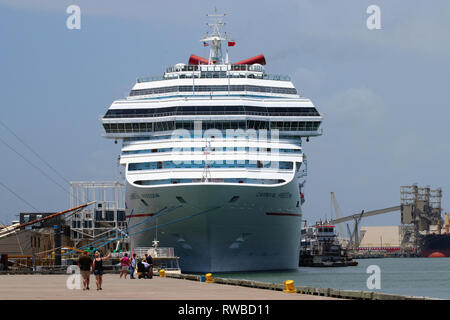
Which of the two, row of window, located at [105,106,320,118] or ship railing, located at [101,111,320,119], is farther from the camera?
Answer: row of window, located at [105,106,320,118]

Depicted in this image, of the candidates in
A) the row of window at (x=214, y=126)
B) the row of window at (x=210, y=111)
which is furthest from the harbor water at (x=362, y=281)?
the row of window at (x=210, y=111)

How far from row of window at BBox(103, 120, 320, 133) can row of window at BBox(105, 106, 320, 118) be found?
74cm

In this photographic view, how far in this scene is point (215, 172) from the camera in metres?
60.7

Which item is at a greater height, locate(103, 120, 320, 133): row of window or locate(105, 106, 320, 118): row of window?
locate(105, 106, 320, 118): row of window

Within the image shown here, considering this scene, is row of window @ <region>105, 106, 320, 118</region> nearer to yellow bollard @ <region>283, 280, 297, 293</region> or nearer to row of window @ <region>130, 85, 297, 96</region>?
row of window @ <region>130, 85, 297, 96</region>

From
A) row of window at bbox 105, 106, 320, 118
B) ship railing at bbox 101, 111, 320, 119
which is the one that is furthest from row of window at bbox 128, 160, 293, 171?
row of window at bbox 105, 106, 320, 118

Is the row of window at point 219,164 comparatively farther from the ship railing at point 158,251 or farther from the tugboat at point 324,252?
the tugboat at point 324,252

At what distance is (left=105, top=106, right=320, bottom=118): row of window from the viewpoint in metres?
65.6

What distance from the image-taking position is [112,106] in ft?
226

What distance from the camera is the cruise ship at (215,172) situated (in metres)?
59.4

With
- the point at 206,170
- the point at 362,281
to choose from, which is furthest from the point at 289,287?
the point at 362,281

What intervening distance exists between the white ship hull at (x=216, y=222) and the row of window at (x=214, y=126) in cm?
533

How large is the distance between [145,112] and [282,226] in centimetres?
1328

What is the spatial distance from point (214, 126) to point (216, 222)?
350 inches
